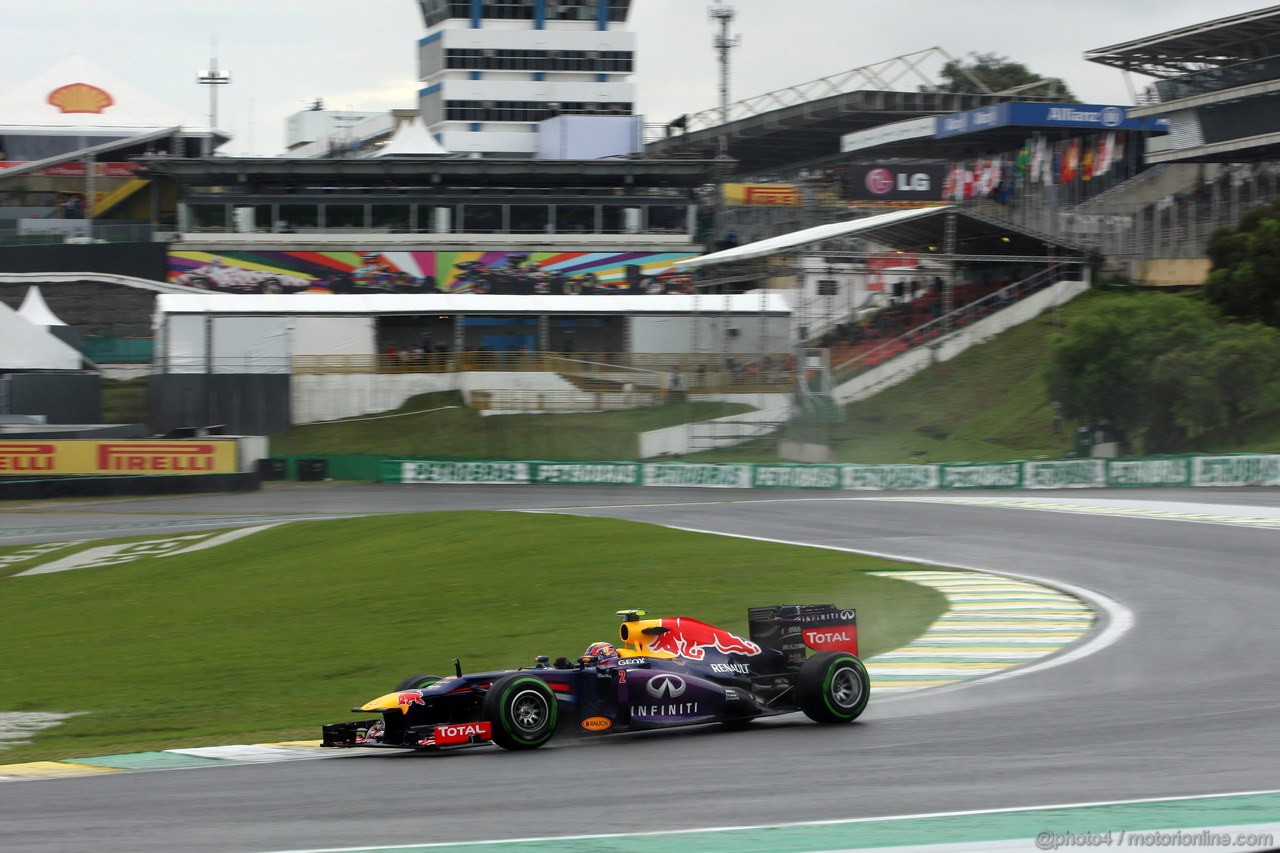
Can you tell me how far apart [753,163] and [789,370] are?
44.4 meters

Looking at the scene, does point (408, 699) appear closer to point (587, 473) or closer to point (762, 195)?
point (587, 473)

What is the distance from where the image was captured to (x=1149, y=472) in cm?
4106

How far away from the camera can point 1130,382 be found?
46125mm

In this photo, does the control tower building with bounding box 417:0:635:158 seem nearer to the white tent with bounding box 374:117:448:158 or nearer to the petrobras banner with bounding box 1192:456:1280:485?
the white tent with bounding box 374:117:448:158

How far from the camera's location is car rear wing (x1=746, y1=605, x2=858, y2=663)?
1224 centimetres

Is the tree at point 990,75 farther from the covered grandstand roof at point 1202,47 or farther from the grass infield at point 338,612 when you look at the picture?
the grass infield at point 338,612

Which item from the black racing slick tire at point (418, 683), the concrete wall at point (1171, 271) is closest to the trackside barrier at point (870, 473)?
the concrete wall at point (1171, 271)

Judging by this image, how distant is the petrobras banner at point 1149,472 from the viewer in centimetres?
4047

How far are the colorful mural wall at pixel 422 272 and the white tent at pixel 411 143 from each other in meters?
7.50

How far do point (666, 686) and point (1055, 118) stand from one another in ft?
199

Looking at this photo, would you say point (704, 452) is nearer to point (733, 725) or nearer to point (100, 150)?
point (733, 725)

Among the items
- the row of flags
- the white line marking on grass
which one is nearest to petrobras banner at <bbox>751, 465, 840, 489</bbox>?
the row of flags

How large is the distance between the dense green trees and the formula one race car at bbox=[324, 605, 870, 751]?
3629cm

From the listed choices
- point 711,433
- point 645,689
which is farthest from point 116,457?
point 645,689
